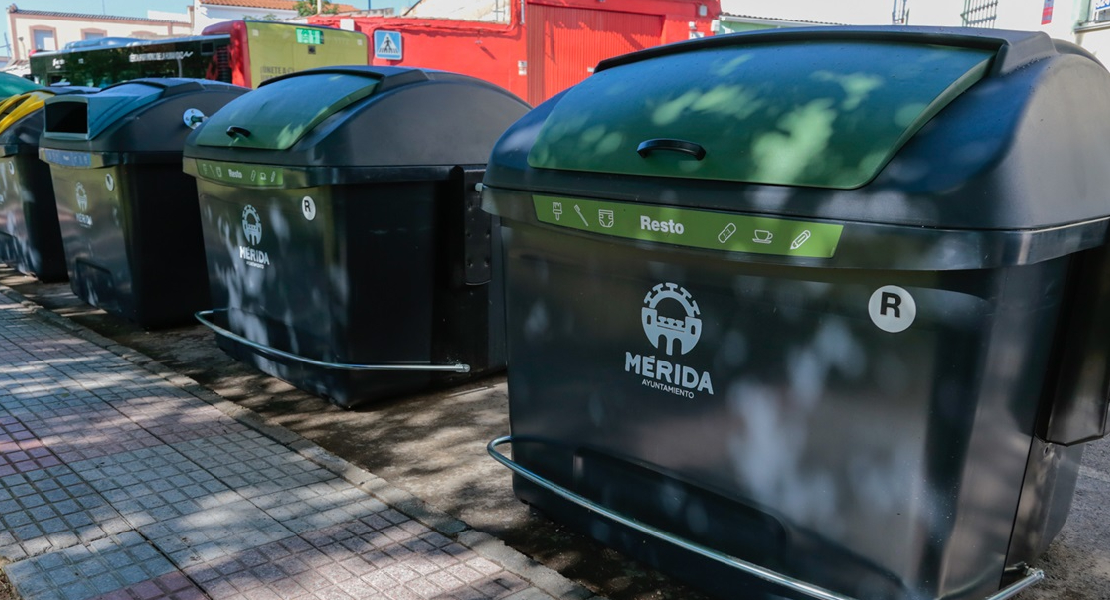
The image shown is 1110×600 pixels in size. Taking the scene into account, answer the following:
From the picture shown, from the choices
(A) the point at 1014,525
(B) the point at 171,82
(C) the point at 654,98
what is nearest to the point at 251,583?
(C) the point at 654,98

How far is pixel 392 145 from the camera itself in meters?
3.77

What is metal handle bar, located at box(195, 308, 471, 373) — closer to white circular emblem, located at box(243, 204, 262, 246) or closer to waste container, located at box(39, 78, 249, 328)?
white circular emblem, located at box(243, 204, 262, 246)

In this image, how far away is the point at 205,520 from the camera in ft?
9.70

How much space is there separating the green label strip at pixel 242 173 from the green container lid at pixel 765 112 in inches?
65.6

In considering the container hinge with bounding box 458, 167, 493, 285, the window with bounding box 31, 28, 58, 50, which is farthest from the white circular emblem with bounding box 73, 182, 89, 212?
the window with bounding box 31, 28, 58, 50

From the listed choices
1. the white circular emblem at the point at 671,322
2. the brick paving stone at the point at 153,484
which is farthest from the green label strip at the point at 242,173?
the white circular emblem at the point at 671,322

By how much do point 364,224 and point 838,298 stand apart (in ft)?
7.64

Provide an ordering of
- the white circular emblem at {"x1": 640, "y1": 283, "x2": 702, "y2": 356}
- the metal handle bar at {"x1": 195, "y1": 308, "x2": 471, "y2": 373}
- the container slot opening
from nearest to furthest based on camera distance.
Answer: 1. the white circular emblem at {"x1": 640, "y1": 283, "x2": 702, "y2": 356}
2. the metal handle bar at {"x1": 195, "y1": 308, "x2": 471, "y2": 373}
3. the container slot opening

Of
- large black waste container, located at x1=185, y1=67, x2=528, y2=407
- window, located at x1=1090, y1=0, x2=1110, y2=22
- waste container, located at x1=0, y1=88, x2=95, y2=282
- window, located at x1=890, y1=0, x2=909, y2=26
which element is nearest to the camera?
large black waste container, located at x1=185, y1=67, x2=528, y2=407

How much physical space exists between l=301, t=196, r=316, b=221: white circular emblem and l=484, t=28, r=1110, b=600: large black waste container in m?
1.50

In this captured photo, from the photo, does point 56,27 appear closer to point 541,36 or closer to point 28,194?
point 541,36

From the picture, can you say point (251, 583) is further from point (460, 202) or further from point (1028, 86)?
point (1028, 86)

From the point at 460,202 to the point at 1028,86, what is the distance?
251 centimetres

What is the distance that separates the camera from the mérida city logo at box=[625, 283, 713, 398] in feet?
7.50
